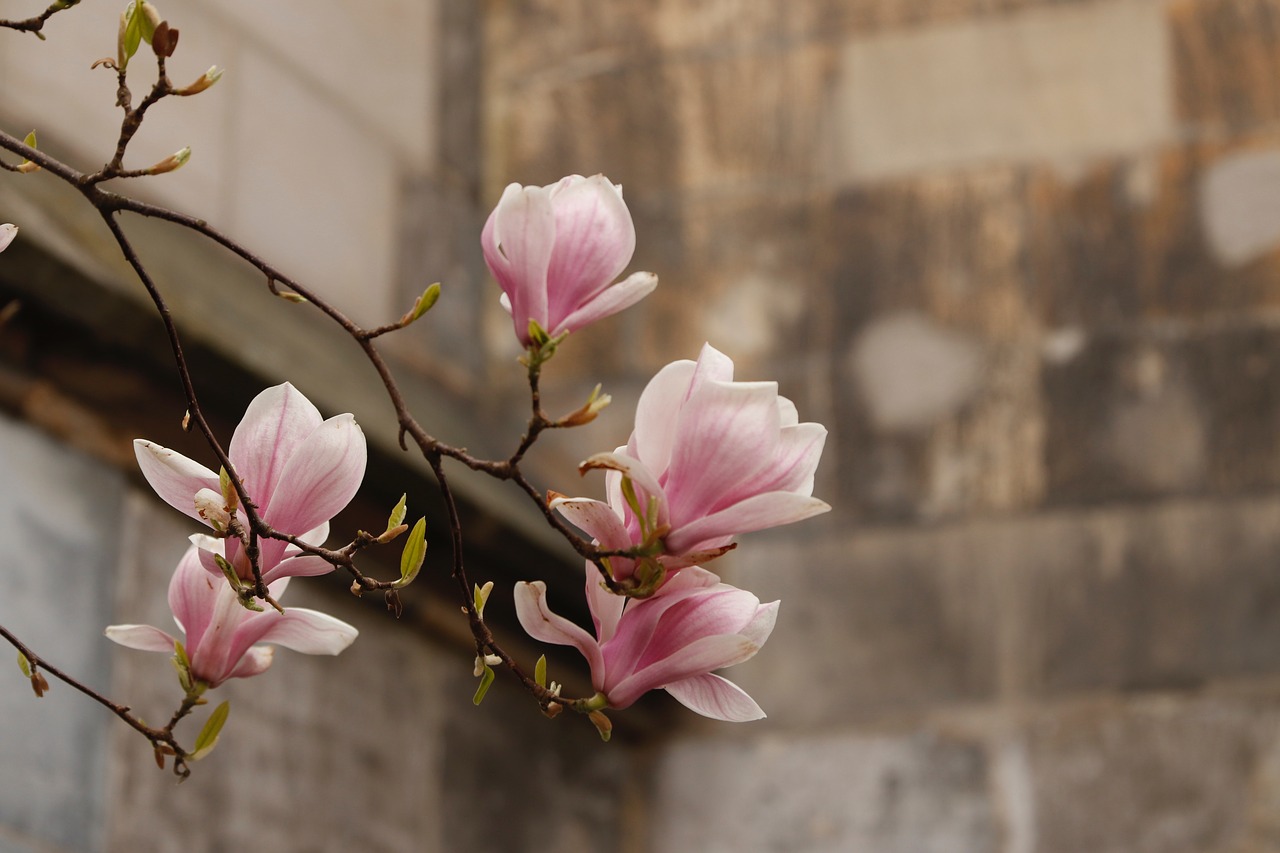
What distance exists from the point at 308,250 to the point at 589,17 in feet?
2.35

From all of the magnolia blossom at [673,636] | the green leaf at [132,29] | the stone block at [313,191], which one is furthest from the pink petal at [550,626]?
the stone block at [313,191]

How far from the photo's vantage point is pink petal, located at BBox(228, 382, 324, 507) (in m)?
0.61

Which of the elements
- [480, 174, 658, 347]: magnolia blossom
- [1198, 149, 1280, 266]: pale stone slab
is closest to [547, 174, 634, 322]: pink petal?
[480, 174, 658, 347]: magnolia blossom

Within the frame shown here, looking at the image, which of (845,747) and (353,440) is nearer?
(353,440)

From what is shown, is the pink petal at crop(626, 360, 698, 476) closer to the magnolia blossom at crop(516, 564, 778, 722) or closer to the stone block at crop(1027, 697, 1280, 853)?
the magnolia blossom at crop(516, 564, 778, 722)

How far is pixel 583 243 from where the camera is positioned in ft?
1.96

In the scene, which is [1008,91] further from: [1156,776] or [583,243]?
→ [583,243]

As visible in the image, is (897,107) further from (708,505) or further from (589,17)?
(708,505)

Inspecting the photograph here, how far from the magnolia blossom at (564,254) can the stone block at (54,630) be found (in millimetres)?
1049

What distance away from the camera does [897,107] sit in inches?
100

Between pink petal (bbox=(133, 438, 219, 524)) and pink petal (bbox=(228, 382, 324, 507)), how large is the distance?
1 centimetres

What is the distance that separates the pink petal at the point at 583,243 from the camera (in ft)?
1.95

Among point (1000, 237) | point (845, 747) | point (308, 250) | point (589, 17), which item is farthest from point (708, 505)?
point (589, 17)

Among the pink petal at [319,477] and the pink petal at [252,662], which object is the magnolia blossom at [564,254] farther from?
the pink petal at [252,662]
